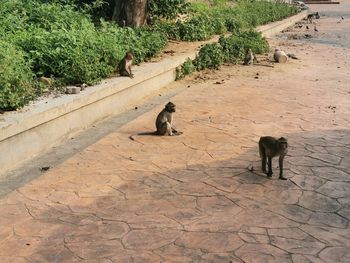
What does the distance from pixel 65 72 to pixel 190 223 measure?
4.83 metres

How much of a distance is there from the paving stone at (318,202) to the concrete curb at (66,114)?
3667 mm

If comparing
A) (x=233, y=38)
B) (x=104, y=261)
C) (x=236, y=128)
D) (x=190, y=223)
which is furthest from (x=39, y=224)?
(x=233, y=38)

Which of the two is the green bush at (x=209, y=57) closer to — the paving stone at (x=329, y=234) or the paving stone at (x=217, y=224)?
the paving stone at (x=217, y=224)

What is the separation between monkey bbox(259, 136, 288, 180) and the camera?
5.69 meters

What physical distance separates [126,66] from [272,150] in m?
4.54

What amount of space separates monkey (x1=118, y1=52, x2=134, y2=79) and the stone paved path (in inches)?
53.1

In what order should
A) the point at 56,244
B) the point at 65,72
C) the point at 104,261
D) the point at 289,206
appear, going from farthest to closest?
1. the point at 65,72
2. the point at 289,206
3. the point at 56,244
4. the point at 104,261


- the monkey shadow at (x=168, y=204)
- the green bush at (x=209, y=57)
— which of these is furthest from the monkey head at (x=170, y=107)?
the green bush at (x=209, y=57)

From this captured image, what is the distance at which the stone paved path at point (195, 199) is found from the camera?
4.37 m

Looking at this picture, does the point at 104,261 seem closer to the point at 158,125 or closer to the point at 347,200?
the point at 347,200

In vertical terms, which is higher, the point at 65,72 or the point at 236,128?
the point at 65,72

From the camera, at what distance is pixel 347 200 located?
5309 millimetres

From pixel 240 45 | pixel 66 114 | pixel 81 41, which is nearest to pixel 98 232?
pixel 66 114

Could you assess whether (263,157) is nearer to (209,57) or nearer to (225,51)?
(209,57)
